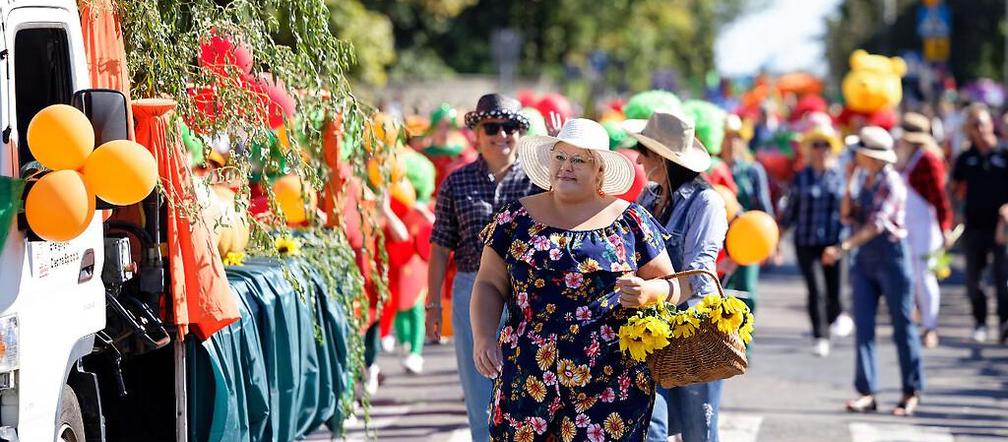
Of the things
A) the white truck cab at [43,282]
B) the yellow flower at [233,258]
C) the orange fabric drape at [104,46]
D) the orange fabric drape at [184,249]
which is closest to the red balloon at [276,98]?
the orange fabric drape at [184,249]

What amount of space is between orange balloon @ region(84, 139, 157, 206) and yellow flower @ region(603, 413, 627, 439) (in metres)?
1.71

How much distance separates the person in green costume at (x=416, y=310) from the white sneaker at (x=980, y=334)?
5063 mm

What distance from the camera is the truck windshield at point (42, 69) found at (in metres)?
5.71

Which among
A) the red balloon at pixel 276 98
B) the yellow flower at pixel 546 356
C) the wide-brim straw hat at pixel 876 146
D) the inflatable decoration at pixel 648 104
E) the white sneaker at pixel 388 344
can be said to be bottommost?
the white sneaker at pixel 388 344

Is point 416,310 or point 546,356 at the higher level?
point 546,356

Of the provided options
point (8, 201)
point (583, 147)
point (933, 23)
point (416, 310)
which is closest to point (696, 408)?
point (583, 147)

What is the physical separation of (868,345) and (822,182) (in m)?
3.20

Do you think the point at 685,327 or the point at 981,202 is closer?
the point at 685,327

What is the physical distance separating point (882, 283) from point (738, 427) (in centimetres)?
138

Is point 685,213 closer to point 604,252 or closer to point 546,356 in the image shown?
point 604,252

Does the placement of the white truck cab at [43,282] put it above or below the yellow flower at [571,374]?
above

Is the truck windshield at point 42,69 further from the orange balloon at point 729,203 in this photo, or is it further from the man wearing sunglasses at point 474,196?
the orange balloon at point 729,203

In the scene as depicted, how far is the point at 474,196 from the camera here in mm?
7887

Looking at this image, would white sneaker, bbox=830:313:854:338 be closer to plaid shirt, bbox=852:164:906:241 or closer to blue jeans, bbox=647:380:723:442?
plaid shirt, bbox=852:164:906:241
